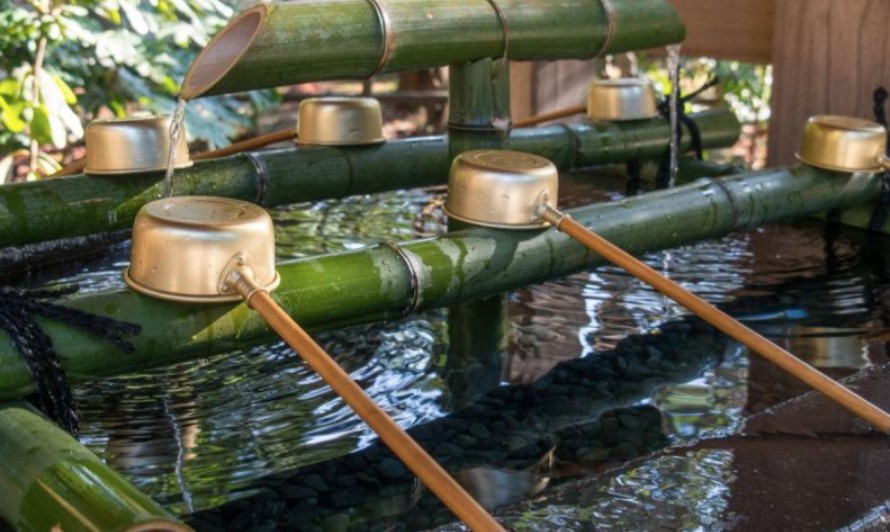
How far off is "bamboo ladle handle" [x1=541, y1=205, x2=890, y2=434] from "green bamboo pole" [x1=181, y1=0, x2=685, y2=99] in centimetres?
64

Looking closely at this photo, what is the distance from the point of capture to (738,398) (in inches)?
93.0

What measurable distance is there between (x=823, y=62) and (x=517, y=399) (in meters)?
2.27

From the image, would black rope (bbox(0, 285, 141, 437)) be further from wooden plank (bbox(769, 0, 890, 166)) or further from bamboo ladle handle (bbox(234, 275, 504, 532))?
wooden plank (bbox(769, 0, 890, 166))

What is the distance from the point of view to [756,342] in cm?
197

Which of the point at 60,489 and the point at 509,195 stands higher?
the point at 509,195

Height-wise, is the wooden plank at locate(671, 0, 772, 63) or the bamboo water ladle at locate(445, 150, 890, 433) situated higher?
the wooden plank at locate(671, 0, 772, 63)

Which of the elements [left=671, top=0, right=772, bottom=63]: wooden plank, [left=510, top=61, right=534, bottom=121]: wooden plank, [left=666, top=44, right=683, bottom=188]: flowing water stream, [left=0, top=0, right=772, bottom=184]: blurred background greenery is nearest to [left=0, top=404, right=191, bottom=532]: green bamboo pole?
[left=0, top=0, right=772, bottom=184]: blurred background greenery

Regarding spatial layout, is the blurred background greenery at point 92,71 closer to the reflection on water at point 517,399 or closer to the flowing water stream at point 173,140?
the flowing water stream at point 173,140

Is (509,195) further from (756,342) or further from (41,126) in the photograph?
(41,126)

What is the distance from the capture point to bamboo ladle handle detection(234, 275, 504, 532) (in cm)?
141

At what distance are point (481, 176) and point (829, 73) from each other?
2162 millimetres

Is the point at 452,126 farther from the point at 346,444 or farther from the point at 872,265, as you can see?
the point at 872,265

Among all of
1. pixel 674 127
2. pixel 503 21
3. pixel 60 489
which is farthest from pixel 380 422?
pixel 674 127

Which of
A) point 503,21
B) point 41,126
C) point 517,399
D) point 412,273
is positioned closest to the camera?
point 412,273
